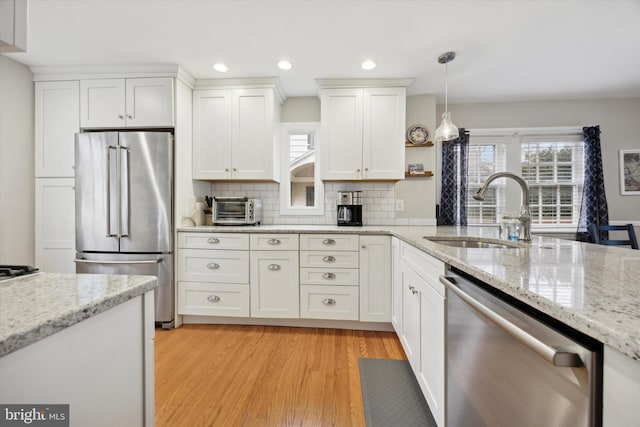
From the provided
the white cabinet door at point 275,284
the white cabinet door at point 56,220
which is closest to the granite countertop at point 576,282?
the white cabinet door at point 275,284

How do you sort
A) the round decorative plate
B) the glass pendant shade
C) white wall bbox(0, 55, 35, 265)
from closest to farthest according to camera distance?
the glass pendant shade < white wall bbox(0, 55, 35, 265) < the round decorative plate

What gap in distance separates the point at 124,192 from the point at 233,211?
3.09 ft

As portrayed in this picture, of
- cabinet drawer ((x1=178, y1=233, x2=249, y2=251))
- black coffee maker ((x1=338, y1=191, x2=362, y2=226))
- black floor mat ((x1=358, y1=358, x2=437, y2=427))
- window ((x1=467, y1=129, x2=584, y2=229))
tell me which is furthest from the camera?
window ((x1=467, y1=129, x2=584, y2=229))

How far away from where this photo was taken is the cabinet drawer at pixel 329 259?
2.39 metres

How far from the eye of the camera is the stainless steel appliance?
8.87ft

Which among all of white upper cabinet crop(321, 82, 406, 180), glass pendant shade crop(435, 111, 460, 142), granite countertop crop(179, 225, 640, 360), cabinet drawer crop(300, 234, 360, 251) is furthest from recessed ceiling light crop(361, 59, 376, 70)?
granite countertop crop(179, 225, 640, 360)

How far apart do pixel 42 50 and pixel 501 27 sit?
3.67 metres

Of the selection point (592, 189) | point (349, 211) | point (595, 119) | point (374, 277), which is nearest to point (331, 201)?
point (349, 211)

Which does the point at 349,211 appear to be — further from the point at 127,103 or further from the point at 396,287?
the point at 127,103

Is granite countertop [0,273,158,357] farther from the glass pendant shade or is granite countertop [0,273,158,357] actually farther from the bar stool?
the bar stool

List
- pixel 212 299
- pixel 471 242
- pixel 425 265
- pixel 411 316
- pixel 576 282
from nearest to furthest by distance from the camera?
1. pixel 576 282
2. pixel 425 265
3. pixel 411 316
4. pixel 471 242
5. pixel 212 299

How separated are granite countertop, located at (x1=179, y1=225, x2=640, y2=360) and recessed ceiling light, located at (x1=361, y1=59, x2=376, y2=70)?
74.3 inches

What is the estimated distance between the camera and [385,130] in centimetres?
272

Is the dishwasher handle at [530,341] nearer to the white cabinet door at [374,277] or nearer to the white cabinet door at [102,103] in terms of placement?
the white cabinet door at [374,277]
